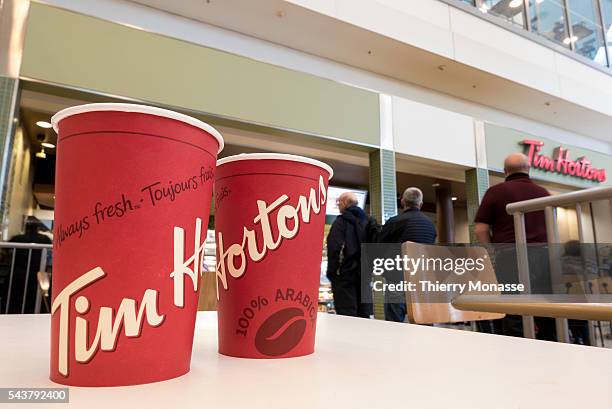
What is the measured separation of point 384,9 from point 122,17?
8.51 feet

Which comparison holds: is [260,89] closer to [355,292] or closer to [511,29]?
[355,292]

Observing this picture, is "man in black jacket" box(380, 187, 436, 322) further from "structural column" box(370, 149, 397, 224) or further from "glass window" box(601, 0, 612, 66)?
"glass window" box(601, 0, 612, 66)

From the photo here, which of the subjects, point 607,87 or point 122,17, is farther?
point 607,87

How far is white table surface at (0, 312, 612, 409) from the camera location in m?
0.20

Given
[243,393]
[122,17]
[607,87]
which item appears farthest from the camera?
[607,87]

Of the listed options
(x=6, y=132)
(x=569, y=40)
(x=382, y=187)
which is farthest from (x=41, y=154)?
(x=569, y=40)

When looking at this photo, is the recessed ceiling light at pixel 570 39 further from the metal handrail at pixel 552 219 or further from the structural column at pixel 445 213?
the metal handrail at pixel 552 219

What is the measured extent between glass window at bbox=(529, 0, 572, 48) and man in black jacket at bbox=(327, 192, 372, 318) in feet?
16.6

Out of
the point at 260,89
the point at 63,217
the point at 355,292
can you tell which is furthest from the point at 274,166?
the point at 260,89

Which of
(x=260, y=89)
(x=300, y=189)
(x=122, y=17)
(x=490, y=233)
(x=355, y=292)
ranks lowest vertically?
(x=355, y=292)

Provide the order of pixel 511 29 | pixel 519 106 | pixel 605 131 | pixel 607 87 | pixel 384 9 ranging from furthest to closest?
pixel 605 131
pixel 607 87
pixel 519 106
pixel 511 29
pixel 384 9

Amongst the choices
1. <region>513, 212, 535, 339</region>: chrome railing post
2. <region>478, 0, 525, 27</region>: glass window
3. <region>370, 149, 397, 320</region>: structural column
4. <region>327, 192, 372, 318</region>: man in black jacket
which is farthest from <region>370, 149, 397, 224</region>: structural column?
<region>513, 212, 535, 339</region>: chrome railing post

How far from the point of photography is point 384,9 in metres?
4.44

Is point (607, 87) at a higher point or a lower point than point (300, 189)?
higher
